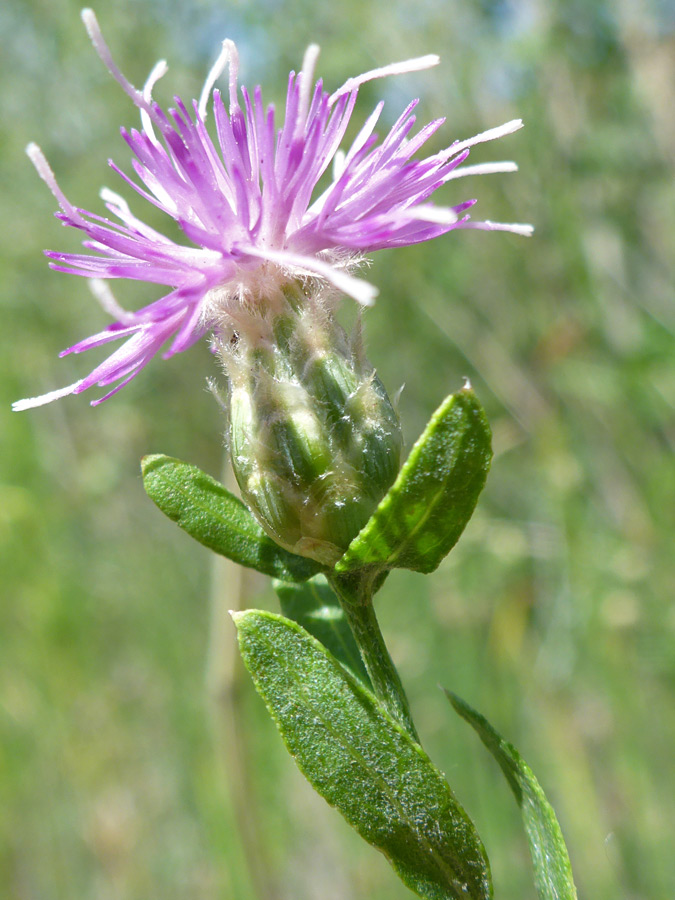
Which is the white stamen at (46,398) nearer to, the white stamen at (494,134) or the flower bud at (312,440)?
the flower bud at (312,440)

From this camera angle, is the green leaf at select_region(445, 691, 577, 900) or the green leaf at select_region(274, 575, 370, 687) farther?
the green leaf at select_region(274, 575, 370, 687)

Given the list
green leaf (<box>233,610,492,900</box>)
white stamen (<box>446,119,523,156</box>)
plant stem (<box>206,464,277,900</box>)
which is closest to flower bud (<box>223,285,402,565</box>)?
green leaf (<box>233,610,492,900</box>)

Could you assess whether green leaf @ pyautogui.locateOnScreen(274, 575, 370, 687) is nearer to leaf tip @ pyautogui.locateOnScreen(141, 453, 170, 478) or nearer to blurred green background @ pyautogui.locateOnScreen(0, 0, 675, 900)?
leaf tip @ pyautogui.locateOnScreen(141, 453, 170, 478)

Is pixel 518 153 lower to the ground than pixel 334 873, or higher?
higher

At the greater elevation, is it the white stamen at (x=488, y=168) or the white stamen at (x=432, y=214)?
the white stamen at (x=488, y=168)

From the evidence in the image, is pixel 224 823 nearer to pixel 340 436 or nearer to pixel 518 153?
pixel 340 436

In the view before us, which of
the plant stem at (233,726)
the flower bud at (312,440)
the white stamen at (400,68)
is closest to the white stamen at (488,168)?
the white stamen at (400,68)

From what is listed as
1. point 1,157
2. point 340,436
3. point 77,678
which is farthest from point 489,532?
point 1,157
